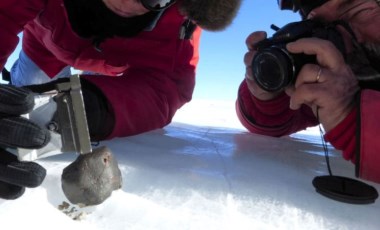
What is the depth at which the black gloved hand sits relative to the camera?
0.37 meters

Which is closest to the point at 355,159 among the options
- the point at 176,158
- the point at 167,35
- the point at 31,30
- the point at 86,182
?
the point at 176,158

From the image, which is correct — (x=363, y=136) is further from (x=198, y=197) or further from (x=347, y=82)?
(x=198, y=197)

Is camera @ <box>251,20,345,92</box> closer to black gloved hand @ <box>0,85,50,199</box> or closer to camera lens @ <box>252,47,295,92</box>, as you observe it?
camera lens @ <box>252,47,295,92</box>

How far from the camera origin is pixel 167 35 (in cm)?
100

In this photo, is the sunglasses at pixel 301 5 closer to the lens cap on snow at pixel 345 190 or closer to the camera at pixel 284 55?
the camera at pixel 284 55

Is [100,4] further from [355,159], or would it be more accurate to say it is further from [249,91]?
[355,159]

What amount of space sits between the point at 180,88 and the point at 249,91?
0.60 ft

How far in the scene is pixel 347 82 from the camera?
65 cm

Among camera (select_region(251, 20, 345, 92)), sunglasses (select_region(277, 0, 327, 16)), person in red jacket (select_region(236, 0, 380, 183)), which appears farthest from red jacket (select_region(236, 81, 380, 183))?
sunglasses (select_region(277, 0, 327, 16))

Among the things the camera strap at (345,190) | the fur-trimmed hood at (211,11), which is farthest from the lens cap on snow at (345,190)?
the fur-trimmed hood at (211,11)

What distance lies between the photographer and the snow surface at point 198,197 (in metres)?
0.39

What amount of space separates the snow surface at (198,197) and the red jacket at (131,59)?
9 cm

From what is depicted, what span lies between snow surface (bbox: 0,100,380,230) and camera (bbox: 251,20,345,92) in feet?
0.50

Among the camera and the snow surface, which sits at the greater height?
the camera
